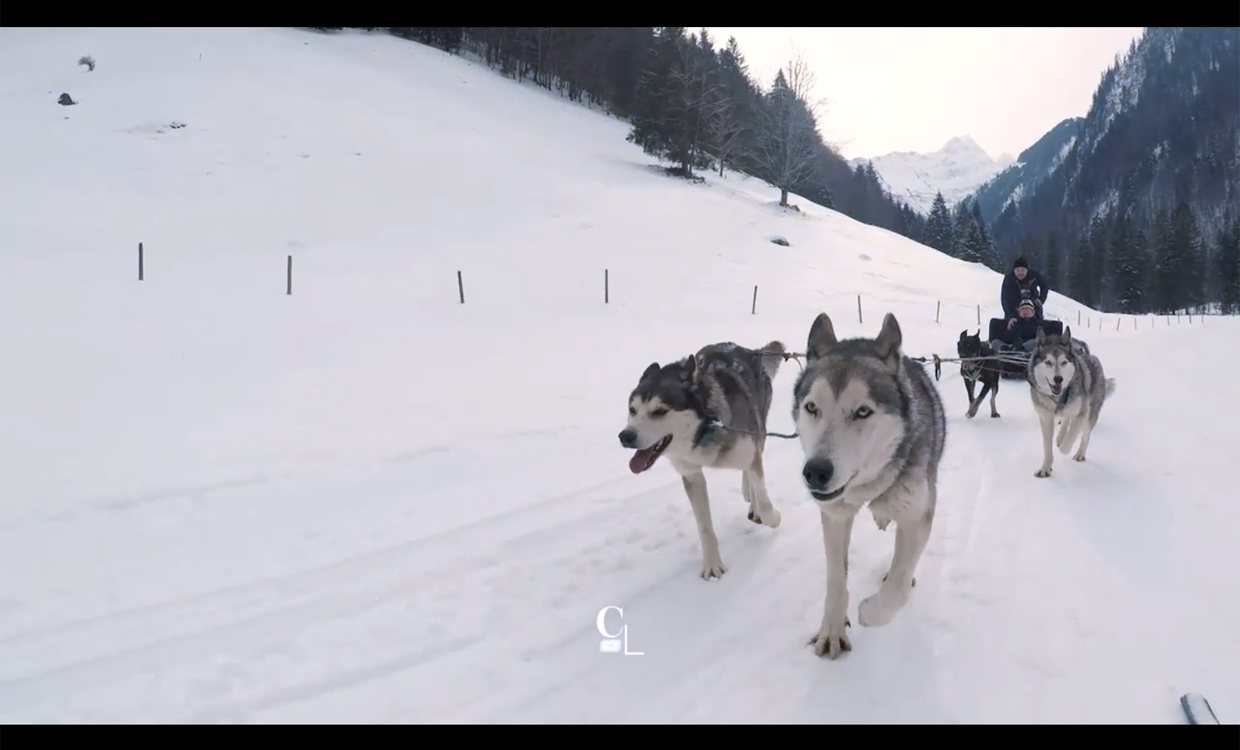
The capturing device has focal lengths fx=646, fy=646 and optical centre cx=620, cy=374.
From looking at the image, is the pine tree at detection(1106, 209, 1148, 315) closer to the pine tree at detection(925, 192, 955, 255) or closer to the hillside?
the hillside

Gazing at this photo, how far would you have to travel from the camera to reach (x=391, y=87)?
114 ft

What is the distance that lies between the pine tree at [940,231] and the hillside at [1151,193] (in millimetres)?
5792

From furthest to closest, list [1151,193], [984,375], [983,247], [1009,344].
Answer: [1151,193], [983,247], [1009,344], [984,375]

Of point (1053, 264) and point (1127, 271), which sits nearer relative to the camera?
point (1127, 271)

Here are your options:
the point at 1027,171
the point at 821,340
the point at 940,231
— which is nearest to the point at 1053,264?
the point at 940,231

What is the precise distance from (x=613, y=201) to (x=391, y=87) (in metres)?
16.7

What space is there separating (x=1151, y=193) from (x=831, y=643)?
103055mm

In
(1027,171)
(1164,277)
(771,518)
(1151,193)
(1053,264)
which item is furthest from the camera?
(1027,171)

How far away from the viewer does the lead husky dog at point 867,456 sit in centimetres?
249

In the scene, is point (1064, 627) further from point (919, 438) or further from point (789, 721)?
point (789, 721)

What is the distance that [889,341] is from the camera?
9.40 feet

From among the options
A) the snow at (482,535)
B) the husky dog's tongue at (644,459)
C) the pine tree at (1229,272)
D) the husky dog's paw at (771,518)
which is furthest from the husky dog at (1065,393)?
the pine tree at (1229,272)

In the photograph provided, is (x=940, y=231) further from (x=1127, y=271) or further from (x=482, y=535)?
Answer: (x=482, y=535)
